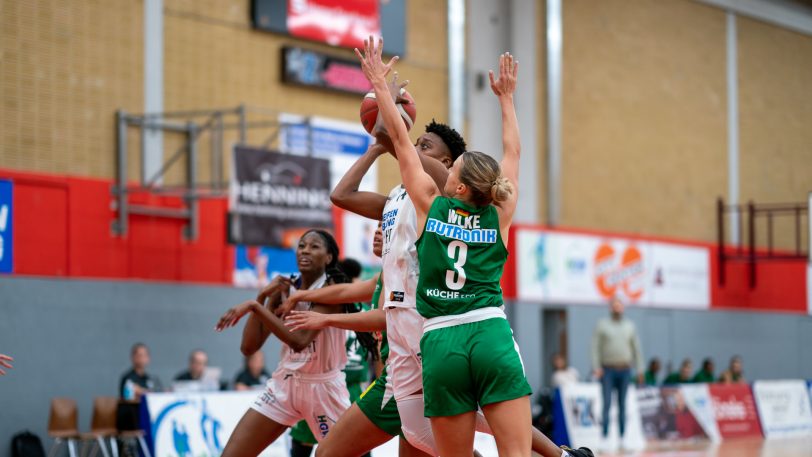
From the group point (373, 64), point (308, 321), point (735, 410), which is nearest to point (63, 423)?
point (308, 321)

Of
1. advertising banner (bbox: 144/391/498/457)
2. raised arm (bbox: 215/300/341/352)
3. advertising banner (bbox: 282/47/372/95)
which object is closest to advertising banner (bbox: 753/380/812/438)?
advertising banner (bbox: 282/47/372/95)

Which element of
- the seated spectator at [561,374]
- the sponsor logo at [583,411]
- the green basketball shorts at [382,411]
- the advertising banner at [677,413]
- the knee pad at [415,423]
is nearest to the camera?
the knee pad at [415,423]

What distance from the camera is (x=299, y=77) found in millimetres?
18547

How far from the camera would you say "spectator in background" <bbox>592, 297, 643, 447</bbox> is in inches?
657

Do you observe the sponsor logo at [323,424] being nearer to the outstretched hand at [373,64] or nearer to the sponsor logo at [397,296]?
the sponsor logo at [397,296]

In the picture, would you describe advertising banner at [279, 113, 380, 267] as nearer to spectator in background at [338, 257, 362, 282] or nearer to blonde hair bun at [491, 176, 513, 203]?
spectator in background at [338, 257, 362, 282]

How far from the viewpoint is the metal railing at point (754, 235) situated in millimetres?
26188

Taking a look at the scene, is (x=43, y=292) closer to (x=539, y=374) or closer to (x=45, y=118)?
(x=45, y=118)

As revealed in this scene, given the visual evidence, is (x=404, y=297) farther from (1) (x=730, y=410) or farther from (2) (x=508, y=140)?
(1) (x=730, y=410)

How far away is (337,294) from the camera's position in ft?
22.2

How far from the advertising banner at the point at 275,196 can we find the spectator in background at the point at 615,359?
14.9 feet

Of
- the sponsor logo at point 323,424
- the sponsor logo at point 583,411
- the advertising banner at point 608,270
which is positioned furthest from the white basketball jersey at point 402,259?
the advertising banner at point 608,270

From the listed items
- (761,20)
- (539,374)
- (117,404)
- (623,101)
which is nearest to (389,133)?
(117,404)

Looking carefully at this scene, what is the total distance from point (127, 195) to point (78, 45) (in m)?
2.17
